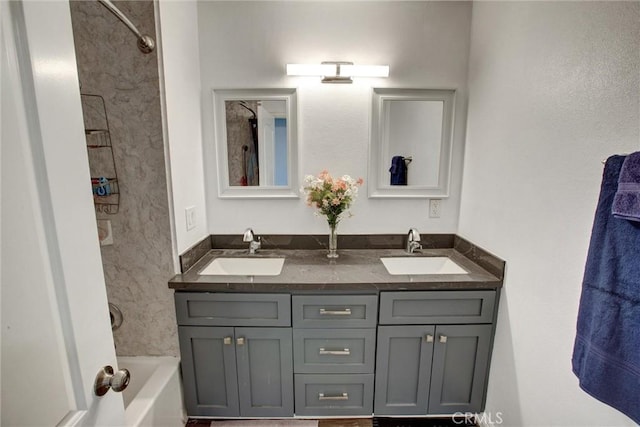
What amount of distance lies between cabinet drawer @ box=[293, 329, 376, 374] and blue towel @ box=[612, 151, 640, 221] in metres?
1.05

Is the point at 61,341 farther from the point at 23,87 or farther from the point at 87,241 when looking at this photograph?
the point at 23,87

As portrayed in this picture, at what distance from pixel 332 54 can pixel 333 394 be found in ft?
6.46

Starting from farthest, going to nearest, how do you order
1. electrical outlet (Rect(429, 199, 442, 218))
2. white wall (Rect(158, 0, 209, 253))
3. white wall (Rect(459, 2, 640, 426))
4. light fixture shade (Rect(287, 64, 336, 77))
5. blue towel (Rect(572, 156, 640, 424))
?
electrical outlet (Rect(429, 199, 442, 218))
light fixture shade (Rect(287, 64, 336, 77))
white wall (Rect(158, 0, 209, 253))
white wall (Rect(459, 2, 640, 426))
blue towel (Rect(572, 156, 640, 424))

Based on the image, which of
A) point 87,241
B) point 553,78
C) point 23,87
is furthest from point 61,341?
point 553,78

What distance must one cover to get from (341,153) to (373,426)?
159 cm

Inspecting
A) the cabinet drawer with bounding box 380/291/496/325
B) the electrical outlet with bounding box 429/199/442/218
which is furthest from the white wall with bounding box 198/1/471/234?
the cabinet drawer with bounding box 380/291/496/325

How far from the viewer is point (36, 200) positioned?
477mm

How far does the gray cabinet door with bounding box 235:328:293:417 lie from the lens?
1.38m

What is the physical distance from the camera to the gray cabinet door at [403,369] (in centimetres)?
140

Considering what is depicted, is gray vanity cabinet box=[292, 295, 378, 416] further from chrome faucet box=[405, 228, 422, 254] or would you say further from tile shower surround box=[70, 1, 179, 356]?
Answer: tile shower surround box=[70, 1, 179, 356]

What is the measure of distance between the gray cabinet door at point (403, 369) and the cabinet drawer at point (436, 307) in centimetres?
5

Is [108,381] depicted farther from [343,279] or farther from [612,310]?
[612,310]

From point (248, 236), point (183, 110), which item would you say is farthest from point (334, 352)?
point (183, 110)

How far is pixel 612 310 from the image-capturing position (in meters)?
0.73
